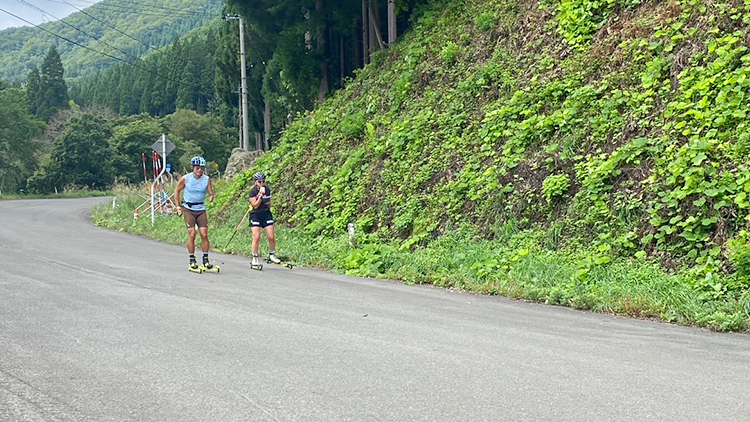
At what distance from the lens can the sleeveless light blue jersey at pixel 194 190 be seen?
1274 cm

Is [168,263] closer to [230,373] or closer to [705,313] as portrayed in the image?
[230,373]

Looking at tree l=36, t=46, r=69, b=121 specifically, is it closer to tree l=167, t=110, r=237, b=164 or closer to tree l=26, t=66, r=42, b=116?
tree l=26, t=66, r=42, b=116

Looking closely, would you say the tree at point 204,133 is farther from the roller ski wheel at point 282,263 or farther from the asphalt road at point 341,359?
the asphalt road at point 341,359

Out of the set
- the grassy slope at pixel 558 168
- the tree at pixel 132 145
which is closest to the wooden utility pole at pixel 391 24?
the grassy slope at pixel 558 168

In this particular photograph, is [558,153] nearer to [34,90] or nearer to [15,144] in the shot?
[15,144]

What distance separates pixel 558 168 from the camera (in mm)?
11945

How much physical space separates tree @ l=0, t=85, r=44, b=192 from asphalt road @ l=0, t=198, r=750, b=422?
64071 millimetres

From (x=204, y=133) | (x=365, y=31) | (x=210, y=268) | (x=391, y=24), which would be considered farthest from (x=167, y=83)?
(x=210, y=268)

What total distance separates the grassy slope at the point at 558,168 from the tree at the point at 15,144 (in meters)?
57.0

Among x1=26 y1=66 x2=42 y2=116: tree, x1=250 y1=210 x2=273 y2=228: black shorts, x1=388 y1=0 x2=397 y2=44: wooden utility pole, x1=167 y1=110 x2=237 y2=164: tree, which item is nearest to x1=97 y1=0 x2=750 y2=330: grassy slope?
x1=250 y1=210 x2=273 y2=228: black shorts

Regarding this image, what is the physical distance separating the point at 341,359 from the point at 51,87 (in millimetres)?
104690

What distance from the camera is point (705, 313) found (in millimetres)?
7859

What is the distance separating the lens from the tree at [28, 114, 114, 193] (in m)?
68.6

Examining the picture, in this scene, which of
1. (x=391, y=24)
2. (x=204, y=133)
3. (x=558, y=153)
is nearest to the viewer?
(x=558, y=153)
